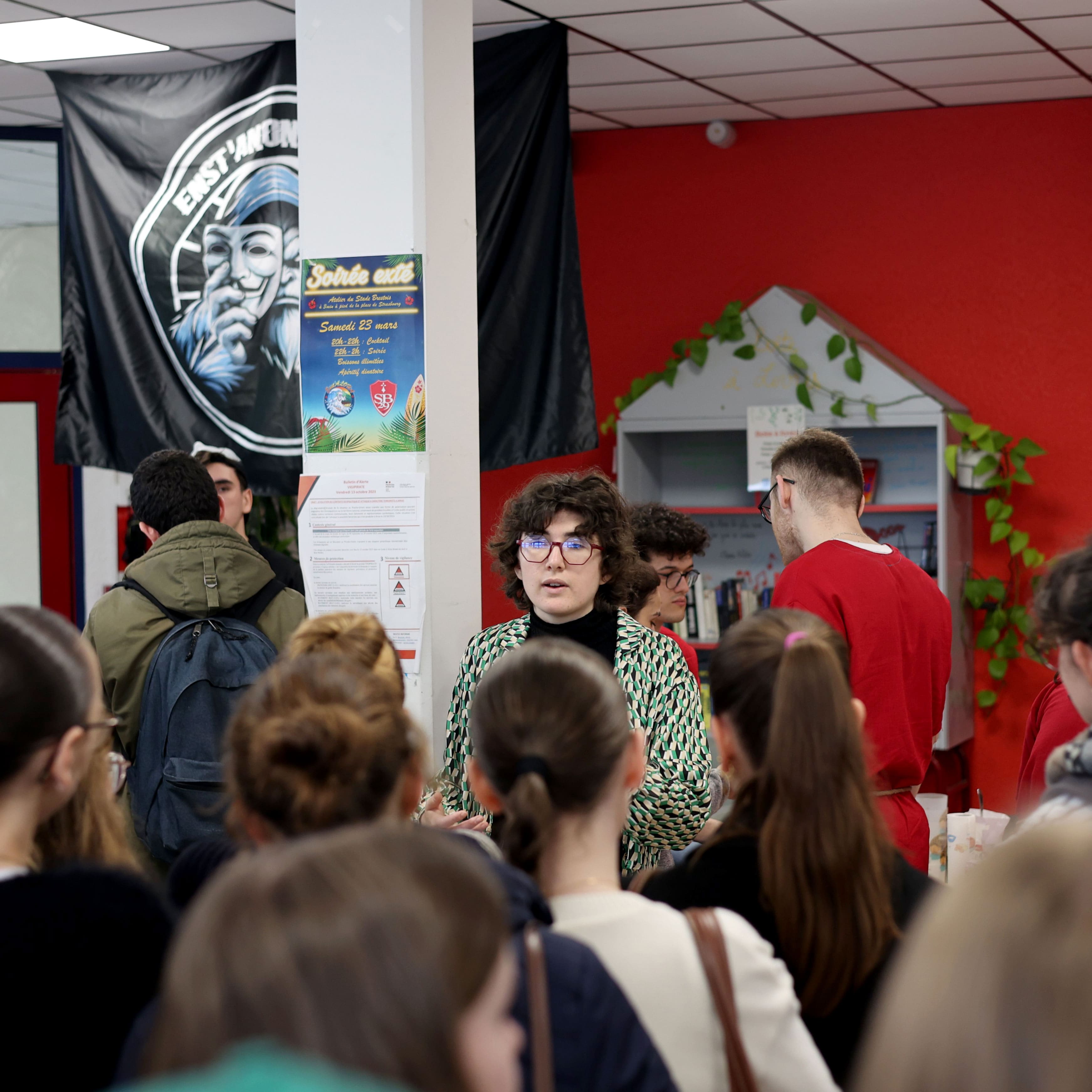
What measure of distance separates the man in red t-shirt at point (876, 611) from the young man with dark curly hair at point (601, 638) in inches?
13.9

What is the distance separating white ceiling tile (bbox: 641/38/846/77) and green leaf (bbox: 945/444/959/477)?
1438 mm

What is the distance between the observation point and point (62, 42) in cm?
415

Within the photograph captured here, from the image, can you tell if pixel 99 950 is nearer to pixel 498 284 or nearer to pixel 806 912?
pixel 806 912

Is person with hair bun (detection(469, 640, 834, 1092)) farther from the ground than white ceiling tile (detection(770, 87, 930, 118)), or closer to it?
closer to it

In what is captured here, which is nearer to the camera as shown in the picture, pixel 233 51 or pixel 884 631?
pixel 884 631

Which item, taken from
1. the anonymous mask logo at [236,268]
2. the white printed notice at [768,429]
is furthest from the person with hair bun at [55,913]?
the white printed notice at [768,429]

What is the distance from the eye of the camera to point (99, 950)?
1.30m

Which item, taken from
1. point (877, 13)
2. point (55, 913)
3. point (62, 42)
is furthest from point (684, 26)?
point (55, 913)

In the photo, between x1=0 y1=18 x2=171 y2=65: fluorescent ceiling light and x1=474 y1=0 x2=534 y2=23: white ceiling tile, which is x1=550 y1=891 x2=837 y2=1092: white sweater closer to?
x1=474 y1=0 x2=534 y2=23: white ceiling tile

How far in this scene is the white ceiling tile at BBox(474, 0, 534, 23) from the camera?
381cm

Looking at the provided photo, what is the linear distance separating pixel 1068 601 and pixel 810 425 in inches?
131

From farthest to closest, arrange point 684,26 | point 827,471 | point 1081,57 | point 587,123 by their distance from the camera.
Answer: point 587,123 → point 1081,57 → point 684,26 → point 827,471

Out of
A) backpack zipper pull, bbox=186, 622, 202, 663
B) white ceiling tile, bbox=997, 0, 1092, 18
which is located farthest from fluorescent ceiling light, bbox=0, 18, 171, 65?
white ceiling tile, bbox=997, 0, 1092, 18

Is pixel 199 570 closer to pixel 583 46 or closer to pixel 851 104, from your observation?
pixel 583 46
